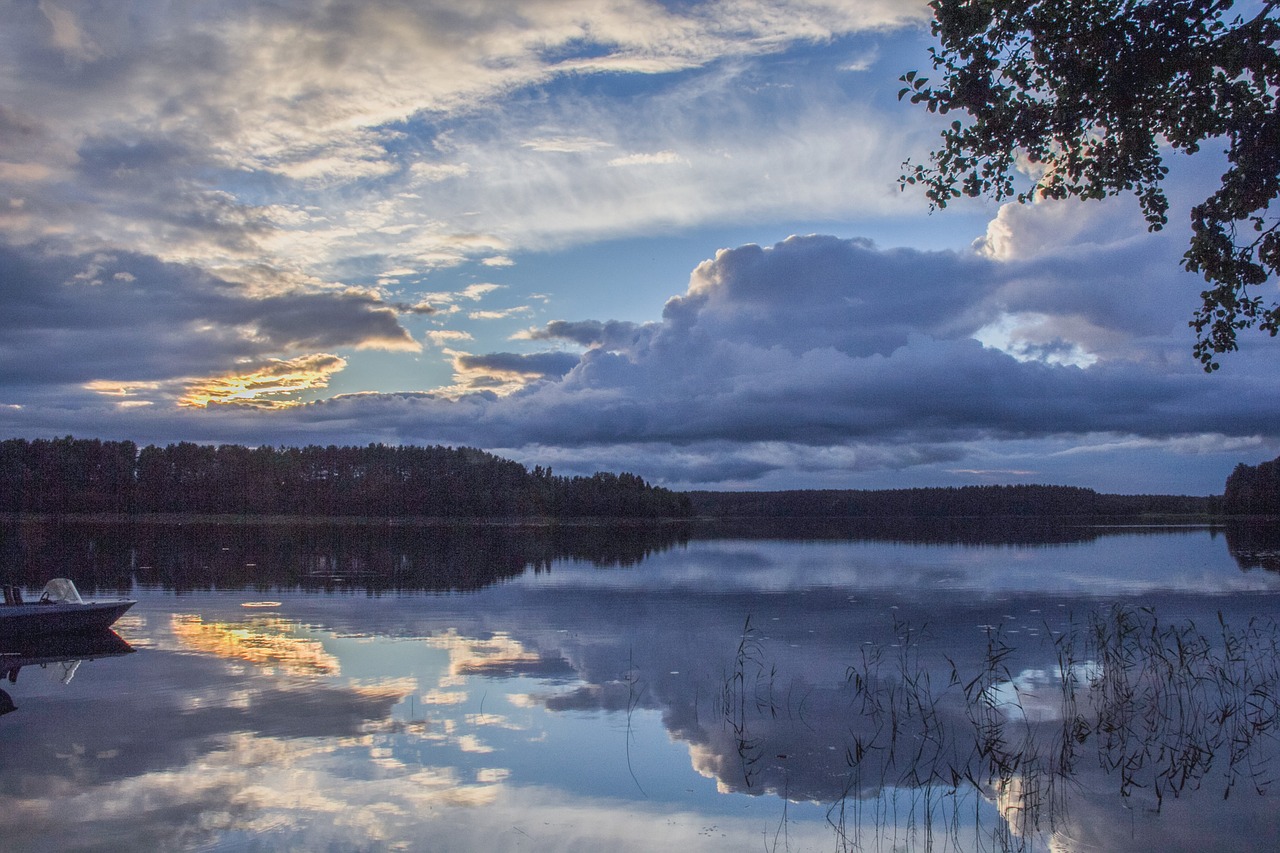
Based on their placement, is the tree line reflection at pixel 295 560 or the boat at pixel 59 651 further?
the tree line reflection at pixel 295 560

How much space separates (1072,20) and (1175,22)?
1.25m

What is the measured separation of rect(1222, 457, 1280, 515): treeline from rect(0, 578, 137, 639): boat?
16832 cm

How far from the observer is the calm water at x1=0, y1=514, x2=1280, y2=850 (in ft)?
35.8

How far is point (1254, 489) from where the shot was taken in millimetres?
152625

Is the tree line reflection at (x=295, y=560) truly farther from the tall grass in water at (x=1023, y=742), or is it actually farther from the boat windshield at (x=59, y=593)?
the tall grass in water at (x=1023, y=742)

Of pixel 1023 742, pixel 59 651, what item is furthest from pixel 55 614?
pixel 1023 742

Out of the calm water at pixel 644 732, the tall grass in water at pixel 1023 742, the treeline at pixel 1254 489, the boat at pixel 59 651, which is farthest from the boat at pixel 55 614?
the treeline at pixel 1254 489

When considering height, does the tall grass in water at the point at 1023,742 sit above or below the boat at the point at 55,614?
below

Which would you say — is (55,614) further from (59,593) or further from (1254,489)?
(1254,489)

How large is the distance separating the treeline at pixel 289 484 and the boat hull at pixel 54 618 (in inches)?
5308

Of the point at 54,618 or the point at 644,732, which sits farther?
the point at 54,618

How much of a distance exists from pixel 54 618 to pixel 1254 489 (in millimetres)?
Result: 173223

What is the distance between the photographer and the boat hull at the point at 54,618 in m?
22.5

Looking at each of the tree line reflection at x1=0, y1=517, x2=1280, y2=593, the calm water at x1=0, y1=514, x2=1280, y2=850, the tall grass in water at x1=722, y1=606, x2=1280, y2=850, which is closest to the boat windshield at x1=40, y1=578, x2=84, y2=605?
the calm water at x1=0, y1=514, x2=1280, y2=850
